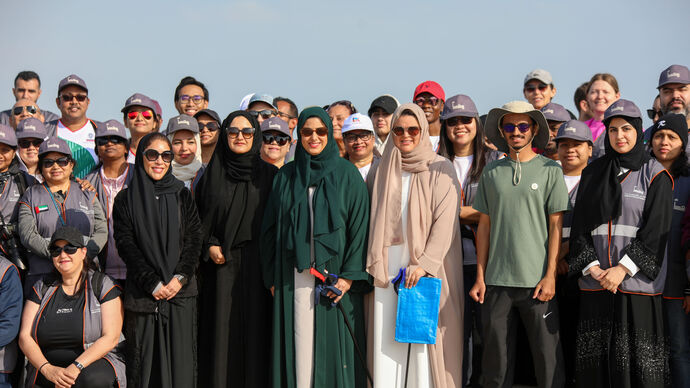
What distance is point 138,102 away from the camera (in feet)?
24.2

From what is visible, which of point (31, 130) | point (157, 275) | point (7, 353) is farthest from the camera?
point (31, 130)

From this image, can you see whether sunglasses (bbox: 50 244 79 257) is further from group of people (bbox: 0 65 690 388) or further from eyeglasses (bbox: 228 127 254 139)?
eyeglasses (bbox: 228 127 254 139)

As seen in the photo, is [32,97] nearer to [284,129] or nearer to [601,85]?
[284,129]

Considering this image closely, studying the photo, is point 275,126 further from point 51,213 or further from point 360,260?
point 51,213

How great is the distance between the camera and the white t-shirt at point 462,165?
6.33 metres

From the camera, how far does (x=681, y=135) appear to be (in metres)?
5.62

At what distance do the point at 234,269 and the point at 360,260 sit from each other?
1142 millimetres

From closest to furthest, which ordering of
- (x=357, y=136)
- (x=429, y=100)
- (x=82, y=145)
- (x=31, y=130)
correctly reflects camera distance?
(x=357, y=136)
(x=31, y=130)
(x=429, y=100)
(x=82, y=145)

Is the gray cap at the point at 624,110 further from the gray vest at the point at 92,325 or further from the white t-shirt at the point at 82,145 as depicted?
the white t-shirt at the point at 82,145

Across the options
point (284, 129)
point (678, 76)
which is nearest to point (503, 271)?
point (284, 129)

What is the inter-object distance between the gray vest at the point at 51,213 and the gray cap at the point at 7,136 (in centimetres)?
59

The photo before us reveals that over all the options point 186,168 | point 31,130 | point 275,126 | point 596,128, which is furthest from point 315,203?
point 596,128

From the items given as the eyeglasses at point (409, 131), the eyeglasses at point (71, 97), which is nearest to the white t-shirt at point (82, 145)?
the eyeglasses at point (71, 97)

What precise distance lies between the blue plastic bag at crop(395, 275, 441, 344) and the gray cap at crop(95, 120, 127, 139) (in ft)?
10.4
